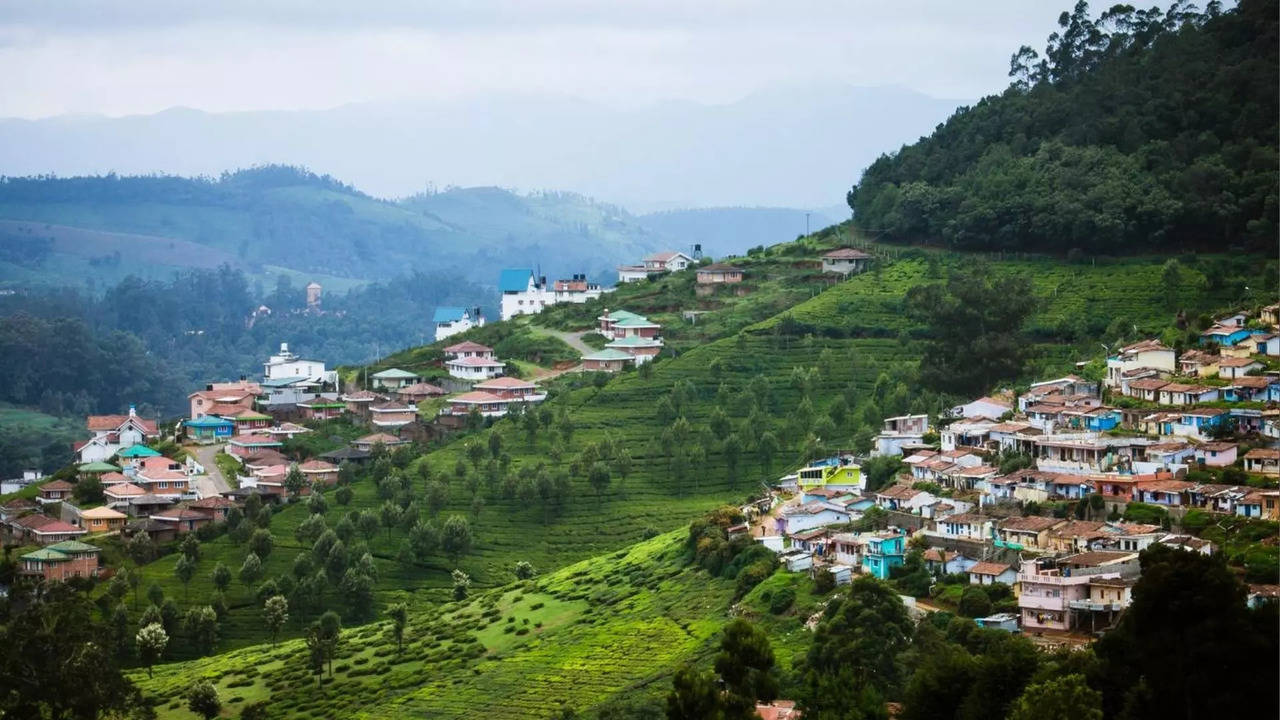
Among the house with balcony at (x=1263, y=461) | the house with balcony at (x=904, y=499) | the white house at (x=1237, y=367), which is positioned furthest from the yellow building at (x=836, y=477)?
the house with balcony at (x=1263, y=461)

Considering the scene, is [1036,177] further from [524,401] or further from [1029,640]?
[1029,640]

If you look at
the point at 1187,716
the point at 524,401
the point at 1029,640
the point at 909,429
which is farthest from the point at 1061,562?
the point at 524,401

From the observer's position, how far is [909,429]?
4700cm

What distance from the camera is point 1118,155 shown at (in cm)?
6312

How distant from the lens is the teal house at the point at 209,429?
64625 mm

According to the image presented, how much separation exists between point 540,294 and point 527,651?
46.3 m

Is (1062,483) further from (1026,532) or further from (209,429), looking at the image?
(209,429)

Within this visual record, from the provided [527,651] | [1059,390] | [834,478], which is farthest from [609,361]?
[527,651]

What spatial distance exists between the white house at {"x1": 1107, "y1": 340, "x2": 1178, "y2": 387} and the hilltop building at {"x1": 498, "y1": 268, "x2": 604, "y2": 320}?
128 feet

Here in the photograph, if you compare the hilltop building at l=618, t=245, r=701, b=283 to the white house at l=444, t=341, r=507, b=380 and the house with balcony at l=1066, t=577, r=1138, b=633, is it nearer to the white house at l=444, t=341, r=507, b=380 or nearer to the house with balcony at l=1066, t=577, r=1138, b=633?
the white house at l=444, t=341, r=507, b=380

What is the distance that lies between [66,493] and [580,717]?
29.4 meters

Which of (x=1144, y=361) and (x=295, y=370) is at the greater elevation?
(x=1144, y=361)

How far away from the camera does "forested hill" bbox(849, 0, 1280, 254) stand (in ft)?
192

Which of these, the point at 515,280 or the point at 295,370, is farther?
the point at 515,280
